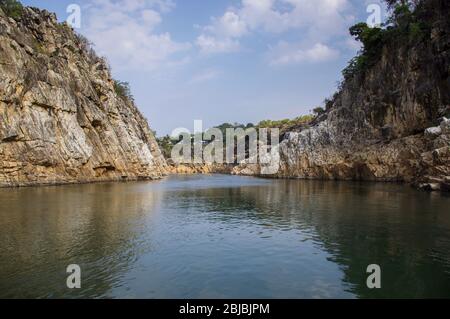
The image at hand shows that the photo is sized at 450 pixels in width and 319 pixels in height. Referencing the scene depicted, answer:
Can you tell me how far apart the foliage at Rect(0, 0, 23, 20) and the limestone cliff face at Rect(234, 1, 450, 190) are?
5816cm

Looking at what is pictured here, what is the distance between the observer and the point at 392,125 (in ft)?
203

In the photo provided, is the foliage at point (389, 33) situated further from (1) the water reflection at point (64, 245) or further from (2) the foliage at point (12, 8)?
(2) the foliage at point (12, 8)

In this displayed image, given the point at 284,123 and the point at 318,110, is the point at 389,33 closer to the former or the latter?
the point at 318,110

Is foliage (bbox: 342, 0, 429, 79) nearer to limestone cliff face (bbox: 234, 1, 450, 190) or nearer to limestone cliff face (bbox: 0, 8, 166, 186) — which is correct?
limestone cliff face (bbox: 234, 1, 450, 190)

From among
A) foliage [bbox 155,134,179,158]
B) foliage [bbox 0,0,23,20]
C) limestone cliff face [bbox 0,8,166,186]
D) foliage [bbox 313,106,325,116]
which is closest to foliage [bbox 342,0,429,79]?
foliage [bbox 313,106,325,116]

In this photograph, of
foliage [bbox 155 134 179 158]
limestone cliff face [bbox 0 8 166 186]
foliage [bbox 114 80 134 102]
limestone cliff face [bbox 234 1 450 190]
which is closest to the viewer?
limestone cliff face [bbox 234 1 450 190]

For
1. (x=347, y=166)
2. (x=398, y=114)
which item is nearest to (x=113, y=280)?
(x=398, y=114)

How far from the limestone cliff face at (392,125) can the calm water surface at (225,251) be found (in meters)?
21.6

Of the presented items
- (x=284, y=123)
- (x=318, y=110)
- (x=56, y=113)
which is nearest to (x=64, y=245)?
(x=56, y=113)

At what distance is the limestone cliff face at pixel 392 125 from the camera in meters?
46.0

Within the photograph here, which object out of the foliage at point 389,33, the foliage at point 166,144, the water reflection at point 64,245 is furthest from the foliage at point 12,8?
the foliage at point 166,144

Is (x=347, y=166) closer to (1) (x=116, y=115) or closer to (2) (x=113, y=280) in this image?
(1) (x=116, y=115)

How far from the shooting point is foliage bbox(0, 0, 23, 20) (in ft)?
196

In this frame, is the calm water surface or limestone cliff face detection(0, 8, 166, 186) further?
limestone cliff face detection(0, 8, 166, 186)
